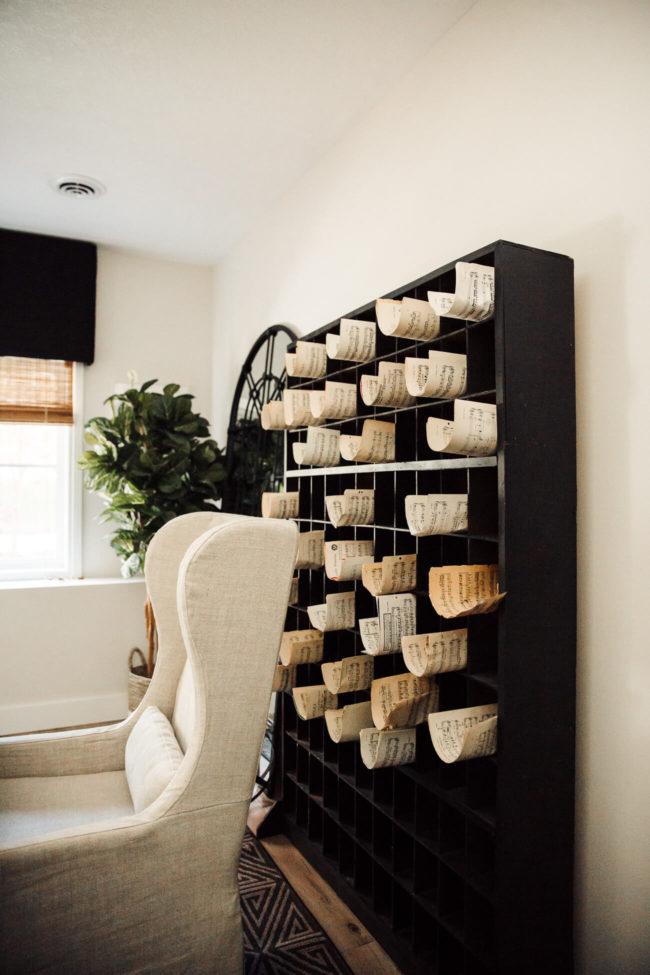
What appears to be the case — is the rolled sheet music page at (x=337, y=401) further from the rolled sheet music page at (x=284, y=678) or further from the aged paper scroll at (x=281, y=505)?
the rolled sheet music page at (x=284, y=678)

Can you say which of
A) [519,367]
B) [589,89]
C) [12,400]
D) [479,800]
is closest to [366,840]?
[479,800]

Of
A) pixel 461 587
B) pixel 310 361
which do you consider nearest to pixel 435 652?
pixel 461 587

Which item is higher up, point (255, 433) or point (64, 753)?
point (255, 433)

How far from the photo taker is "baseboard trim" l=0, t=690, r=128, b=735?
339 centimetres

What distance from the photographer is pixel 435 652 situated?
56.7 inches

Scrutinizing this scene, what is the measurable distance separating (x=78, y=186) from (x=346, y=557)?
7.57 feet

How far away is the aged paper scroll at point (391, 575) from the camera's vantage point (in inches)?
63.8

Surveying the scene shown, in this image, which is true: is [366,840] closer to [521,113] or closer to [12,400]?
[521,113]

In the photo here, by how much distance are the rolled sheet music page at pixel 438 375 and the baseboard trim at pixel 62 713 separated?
115 inches

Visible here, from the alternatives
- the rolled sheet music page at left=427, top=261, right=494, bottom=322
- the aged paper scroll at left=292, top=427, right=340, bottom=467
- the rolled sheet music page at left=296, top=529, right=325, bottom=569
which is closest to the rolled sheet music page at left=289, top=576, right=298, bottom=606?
the rolled sheet music page at left=296, top=529, right=325, bottom=569

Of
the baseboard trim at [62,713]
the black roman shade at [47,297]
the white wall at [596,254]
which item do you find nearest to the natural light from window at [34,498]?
the black roman shade at [47,297]

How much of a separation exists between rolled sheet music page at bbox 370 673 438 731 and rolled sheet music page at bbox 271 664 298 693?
0.61 meters

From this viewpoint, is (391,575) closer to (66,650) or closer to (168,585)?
(168,585)

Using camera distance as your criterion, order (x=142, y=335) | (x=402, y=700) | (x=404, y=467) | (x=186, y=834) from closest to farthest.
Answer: (x=186, y=834), (x=402, y=700), (x=404, y=467), (x=142, y=335)
